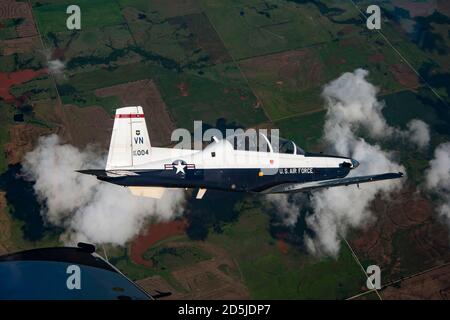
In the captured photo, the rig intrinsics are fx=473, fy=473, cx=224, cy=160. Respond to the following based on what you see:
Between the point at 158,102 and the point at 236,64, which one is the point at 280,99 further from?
the point at 158,102

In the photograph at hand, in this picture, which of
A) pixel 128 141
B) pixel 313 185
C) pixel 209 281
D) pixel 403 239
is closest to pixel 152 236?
pixel 209 281

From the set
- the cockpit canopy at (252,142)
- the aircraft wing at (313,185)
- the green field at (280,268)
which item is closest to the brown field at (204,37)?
the green field at (280,268)

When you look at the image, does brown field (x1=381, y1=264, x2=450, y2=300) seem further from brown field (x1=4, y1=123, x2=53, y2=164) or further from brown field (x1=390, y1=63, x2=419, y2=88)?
brown field (x1=4, y1=123, x2=53, y2=164)

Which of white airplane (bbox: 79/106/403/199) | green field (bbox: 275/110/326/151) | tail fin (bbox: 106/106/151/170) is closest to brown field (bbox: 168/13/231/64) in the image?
green field (bbox: 275/110/326/151)

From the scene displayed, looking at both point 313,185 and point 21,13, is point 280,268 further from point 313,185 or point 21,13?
point 21,13

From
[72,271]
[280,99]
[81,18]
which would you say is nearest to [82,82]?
[81,18]

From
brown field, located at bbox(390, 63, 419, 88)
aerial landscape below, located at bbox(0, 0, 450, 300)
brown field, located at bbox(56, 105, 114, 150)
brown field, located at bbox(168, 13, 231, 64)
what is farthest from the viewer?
brown field, located at bbox(168, 13, 231, 64)
